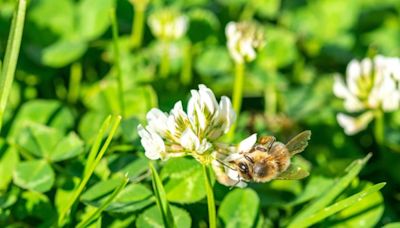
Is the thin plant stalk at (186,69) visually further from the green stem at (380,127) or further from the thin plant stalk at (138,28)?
the green stem at (380,127)

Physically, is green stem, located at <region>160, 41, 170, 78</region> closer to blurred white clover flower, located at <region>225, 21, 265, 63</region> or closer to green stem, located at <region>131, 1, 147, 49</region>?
green stem, located at <region>131, 1, 147, 49</region>

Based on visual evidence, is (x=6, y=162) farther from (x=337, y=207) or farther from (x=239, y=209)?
(x=337, y=207)

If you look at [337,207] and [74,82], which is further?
[74,82]

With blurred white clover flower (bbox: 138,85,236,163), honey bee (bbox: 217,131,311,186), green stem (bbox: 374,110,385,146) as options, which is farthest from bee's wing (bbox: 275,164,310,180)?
green stem (bbox: 374,110,385,146)

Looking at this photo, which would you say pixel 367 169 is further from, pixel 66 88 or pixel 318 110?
pixel 66 88

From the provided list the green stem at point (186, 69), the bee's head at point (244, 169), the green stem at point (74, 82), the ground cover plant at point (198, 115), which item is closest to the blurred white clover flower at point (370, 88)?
the ground cover plant at point (198, 115)

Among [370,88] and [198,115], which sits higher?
[198,115]

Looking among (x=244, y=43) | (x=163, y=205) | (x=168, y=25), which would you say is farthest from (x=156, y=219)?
(x=168, y=25)
